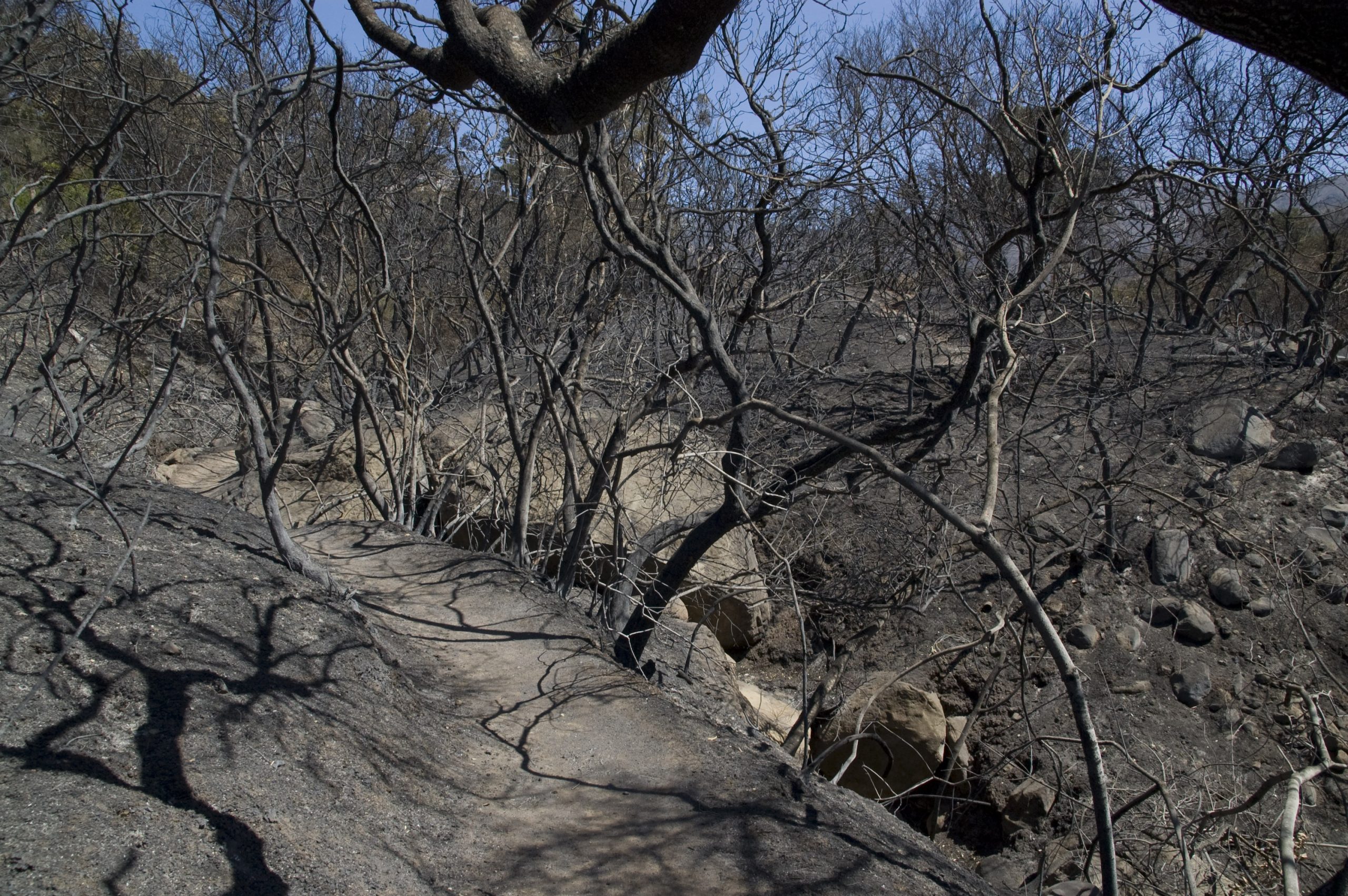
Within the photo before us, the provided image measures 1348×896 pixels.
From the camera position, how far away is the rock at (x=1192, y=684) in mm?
7172

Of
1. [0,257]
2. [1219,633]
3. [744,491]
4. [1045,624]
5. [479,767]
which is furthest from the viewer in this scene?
[1219,633]

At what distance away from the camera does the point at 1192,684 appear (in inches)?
284

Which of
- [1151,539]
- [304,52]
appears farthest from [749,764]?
[304,52]

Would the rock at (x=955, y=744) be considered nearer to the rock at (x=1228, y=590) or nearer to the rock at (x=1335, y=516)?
the rock at (x=1228, y=590)

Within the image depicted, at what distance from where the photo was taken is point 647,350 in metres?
8.51

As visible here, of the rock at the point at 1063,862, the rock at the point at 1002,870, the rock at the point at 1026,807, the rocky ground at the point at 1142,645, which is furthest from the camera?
the rock at the point at 1026,807

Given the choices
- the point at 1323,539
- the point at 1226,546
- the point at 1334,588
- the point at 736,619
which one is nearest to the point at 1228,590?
the point at 1334,588

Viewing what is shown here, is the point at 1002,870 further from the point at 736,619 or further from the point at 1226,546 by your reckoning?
the point at 1226,546

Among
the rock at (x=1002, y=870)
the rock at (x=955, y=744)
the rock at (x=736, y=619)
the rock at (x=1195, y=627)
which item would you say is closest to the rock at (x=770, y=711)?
the rock at (x=736, y=619)

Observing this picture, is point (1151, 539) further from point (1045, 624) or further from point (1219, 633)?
point (1045, 624)

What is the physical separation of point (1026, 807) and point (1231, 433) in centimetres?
469

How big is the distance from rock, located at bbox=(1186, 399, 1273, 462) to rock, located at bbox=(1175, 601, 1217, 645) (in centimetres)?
192

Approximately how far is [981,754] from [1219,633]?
2.41 metres

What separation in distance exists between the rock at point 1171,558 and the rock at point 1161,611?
0.63 ft
